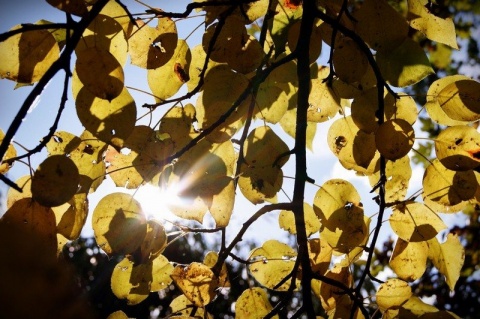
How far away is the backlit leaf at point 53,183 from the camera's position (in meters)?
0.52

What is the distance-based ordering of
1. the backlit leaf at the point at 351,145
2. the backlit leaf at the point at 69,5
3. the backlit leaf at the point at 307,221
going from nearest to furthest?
1. the backlit leaf at the point at 69,5
2. the backlit leaf at the point at 351,145
3. the backlit leaf at the point at 307,221

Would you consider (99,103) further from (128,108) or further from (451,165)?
(451,165)

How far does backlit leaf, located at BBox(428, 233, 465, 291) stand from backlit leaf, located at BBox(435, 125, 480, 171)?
19 cm

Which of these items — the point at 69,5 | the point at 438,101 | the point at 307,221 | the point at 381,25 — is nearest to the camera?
the point at 69,5

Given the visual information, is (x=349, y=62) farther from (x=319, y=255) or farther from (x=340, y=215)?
(x=319, y=255)

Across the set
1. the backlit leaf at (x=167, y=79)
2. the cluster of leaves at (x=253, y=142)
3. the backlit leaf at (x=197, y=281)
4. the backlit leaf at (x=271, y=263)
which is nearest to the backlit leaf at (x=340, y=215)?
the cluster of leaves at (x=253, y=142)

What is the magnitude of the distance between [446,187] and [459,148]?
8cm

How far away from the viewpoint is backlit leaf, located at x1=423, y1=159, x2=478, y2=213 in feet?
2.35

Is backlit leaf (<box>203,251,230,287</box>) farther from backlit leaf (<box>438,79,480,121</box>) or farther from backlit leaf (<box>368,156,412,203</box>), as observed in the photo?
backlit leaf (<box>438,79,480,121</box>)

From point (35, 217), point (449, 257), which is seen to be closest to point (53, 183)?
point (35, 217)

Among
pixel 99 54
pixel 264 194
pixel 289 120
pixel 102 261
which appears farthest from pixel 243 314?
pixel 102 261

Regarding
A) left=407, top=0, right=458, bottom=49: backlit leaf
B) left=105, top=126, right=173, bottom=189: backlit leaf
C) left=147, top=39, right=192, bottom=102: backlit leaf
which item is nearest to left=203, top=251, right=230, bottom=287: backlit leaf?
left=105, top=126, right=173, bottom=189: backlit leaf

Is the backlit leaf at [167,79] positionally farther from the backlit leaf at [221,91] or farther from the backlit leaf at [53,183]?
the backlit leaf at [53,183]

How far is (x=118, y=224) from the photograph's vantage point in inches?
25.4
